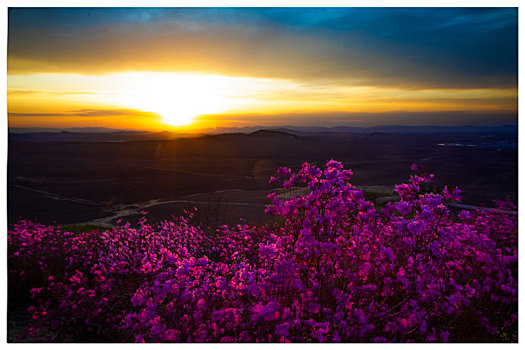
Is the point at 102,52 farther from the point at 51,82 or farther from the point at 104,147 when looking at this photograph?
the point at 104,147

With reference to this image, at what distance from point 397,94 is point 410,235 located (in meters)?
3.02

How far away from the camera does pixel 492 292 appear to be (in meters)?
4.41

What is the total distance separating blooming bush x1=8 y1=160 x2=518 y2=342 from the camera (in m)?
3.07

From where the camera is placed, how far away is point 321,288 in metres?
3.51

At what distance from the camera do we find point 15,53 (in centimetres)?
531

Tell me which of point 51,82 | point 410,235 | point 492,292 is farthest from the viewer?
point 51,82

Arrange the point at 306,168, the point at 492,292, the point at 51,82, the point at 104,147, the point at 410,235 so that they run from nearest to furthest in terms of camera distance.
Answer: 1. the point at 410,235
2. the point at 306,168
3. the point at 492,292
4. the point at 51,82
5. the point at 104,147

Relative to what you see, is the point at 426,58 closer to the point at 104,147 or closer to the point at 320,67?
the point at 320,67

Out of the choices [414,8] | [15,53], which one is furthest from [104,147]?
[414,8]

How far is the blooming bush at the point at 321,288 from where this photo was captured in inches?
121

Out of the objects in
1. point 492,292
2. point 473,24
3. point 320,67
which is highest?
point 473,24

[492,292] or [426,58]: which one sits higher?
[426,58]
